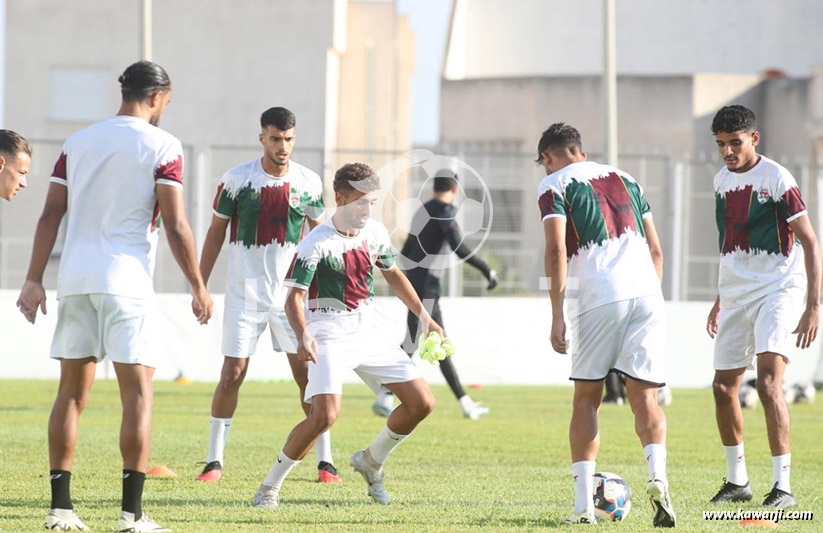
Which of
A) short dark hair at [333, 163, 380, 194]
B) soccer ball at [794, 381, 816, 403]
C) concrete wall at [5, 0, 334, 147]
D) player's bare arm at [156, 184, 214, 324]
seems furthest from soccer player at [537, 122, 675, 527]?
concrete wall at [5, 0, 334, 147]

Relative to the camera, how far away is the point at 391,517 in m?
6.73

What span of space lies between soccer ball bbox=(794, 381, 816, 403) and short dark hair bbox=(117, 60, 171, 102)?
39.7ft

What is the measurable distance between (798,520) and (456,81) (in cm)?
2793

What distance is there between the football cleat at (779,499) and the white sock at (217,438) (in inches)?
138

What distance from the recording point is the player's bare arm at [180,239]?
5.96 metres

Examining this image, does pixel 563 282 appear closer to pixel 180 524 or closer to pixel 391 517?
pixel 391 517

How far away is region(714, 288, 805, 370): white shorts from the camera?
7.53m

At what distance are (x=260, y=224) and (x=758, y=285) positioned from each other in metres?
3.30

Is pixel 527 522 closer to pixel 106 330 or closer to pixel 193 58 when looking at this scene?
pixel 106 330

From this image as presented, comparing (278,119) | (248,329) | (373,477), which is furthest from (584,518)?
(278,119)

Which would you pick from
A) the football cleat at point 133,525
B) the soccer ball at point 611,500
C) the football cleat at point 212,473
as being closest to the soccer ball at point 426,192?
the football cleat at point 212,473

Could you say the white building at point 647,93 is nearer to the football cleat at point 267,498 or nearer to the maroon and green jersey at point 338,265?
the maroon and green jersey at point 338,265

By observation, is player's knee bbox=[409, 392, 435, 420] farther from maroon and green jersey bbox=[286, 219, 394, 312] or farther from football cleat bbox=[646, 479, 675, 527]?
football cleat bbox=[646, 479, 675, 527]

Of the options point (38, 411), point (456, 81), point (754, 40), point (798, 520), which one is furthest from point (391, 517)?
point (754, 40)
